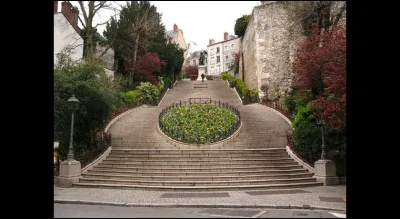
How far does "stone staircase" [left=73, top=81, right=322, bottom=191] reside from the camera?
12.0 m

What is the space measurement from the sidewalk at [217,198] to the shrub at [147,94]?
51.8ft

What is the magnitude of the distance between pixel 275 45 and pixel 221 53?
48.0m

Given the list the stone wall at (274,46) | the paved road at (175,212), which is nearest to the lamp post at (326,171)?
the paved road at (175,212)

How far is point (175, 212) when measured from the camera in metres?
8.03

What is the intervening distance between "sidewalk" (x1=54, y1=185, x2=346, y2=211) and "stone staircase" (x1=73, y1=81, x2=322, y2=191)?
0.74 metres

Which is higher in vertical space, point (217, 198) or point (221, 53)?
point (221, 53)

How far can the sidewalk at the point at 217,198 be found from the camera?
8906mm

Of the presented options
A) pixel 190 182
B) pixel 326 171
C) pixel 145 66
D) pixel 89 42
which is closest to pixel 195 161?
pixel 190 182

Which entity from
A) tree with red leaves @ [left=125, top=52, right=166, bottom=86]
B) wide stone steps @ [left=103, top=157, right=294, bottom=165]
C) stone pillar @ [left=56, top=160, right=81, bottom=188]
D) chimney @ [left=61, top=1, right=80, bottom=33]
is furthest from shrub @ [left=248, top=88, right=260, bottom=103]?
stone pillar @ [left=56, top=160, right=81, bottom=188]

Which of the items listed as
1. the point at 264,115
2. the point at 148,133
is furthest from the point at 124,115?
the point at 264,115

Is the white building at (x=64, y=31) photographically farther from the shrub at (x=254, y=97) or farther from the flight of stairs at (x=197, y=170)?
the shrub at (x=254, y=97)

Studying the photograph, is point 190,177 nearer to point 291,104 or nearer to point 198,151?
point 198,151

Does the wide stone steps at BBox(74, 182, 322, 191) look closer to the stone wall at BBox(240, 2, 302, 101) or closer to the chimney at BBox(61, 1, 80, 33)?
the stone wall at BBox(240, 2, 302, 101)
